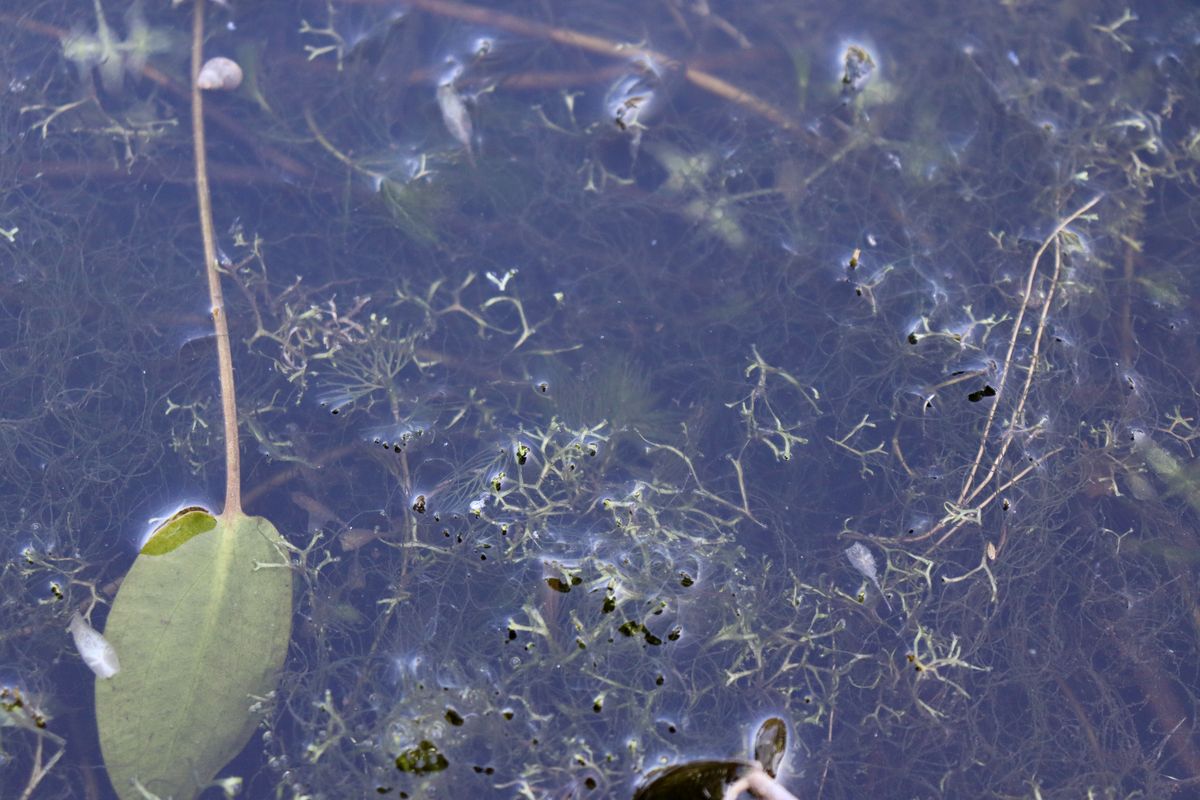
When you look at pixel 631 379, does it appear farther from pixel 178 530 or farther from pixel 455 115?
pixel 178 530

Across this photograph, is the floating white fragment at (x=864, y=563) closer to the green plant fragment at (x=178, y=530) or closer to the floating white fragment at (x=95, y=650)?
the green plant fragment at (x=178, y=530)

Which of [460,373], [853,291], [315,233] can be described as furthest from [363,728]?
[853,291]

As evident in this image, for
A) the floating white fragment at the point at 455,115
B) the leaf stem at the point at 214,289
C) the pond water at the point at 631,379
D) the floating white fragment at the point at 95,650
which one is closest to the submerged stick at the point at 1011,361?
the pond water at the point at 631,379

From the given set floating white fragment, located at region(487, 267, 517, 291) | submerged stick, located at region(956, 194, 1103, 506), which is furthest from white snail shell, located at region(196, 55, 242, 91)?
submerged stick, located at region(956, 194, 1103, 506)

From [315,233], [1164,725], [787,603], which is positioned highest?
[315,233]

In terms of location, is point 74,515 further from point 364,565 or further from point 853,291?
point 853,291

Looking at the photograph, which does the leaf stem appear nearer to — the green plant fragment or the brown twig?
the green plant fragment
